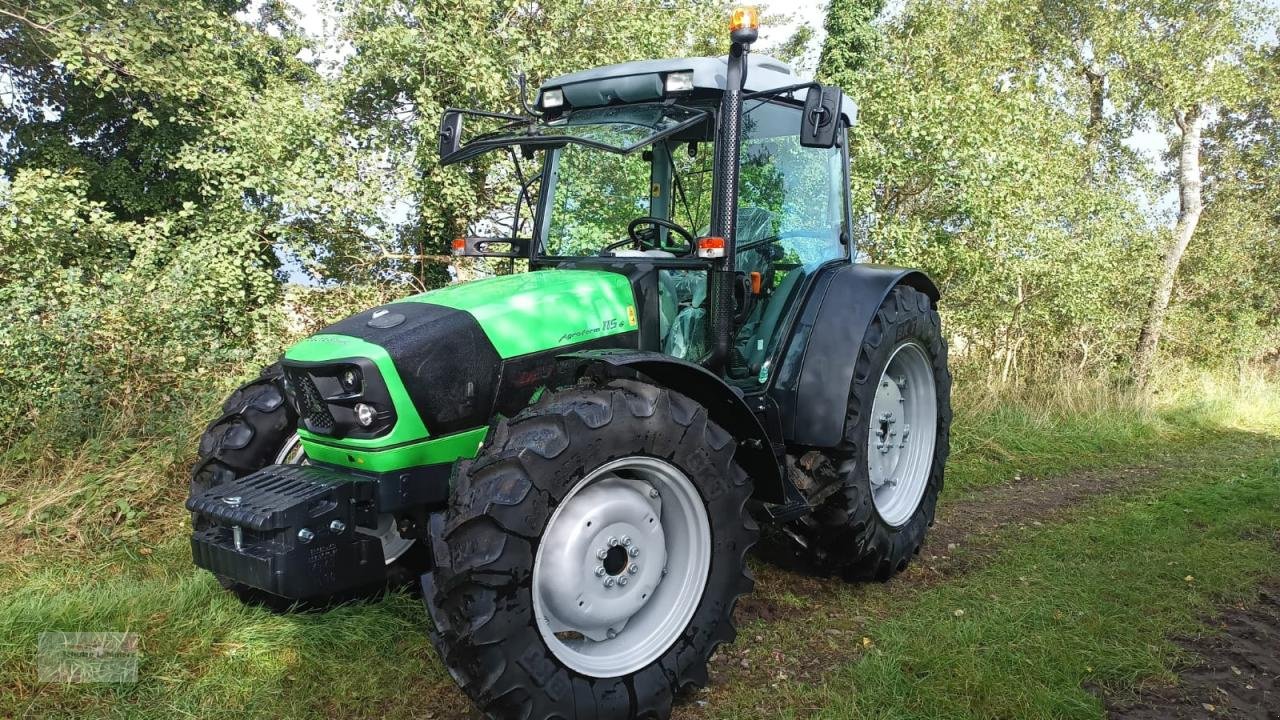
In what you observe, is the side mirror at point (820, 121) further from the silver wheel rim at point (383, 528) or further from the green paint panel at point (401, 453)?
the silver wheel rim at point (383, 528)

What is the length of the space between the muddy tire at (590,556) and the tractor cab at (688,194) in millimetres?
762

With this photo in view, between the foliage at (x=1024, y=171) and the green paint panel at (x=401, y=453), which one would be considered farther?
the foliage at (x=1024, y=171)

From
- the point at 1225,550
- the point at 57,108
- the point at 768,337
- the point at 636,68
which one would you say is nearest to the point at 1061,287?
the point at 1225,550

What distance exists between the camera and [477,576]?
7.55 feet

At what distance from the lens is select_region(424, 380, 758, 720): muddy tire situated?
7.66 feet

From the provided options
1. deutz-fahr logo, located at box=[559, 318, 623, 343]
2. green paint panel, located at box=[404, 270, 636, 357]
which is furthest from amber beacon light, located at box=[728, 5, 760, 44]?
deutz-fahr logo, located at box=[559, 318, 623, 343]

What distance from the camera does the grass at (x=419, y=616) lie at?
2.75m

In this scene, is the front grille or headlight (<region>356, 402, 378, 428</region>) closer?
headlight (<region>356, 402, 378, 428</region>)

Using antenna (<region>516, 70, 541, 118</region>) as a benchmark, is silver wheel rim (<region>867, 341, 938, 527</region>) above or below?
below

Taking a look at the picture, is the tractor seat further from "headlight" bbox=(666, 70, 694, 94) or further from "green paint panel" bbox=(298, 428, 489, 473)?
"green paint panel" bbox=(298, 428, 489, 473)

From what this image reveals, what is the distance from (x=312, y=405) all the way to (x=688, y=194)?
71.3 inches

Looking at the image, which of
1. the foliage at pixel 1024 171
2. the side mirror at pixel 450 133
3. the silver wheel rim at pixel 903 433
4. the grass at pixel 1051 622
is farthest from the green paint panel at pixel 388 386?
the foliage at pixel 1024 171

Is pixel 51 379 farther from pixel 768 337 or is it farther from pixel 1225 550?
pixel 1225 550

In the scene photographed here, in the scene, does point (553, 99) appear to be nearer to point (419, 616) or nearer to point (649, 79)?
point (649, 79)
